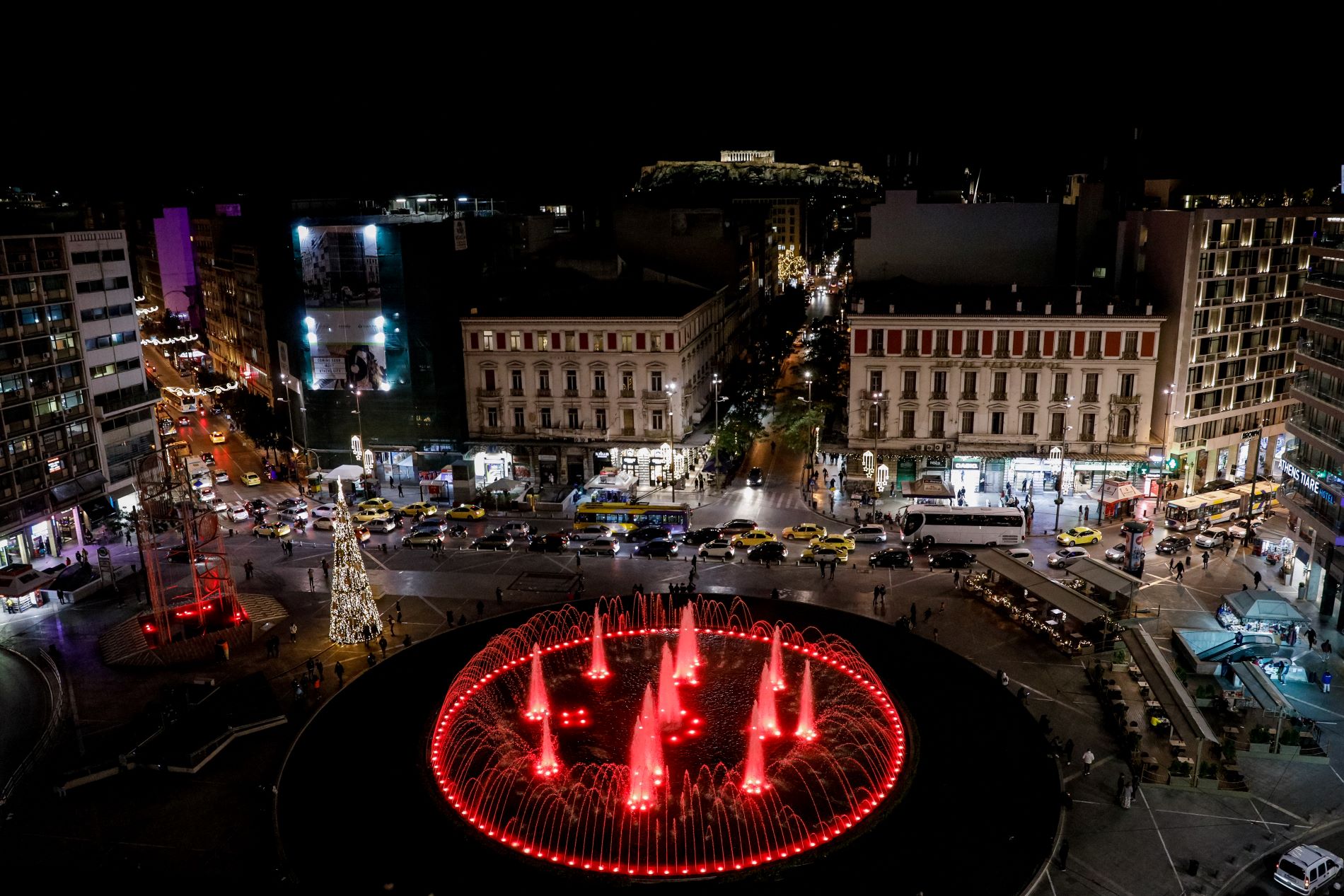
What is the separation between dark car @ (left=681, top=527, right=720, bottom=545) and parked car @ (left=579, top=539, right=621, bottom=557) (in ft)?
15.0

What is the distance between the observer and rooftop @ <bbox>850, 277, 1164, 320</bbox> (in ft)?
221

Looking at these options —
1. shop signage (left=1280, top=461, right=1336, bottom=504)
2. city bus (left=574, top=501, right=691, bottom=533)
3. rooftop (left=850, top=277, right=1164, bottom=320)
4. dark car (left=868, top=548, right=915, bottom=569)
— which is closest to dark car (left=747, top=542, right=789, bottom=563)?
dark car (left=868, top=548, right=915, bottom=569)

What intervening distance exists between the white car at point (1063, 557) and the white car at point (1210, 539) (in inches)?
279

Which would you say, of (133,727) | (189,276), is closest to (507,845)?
(133,727)

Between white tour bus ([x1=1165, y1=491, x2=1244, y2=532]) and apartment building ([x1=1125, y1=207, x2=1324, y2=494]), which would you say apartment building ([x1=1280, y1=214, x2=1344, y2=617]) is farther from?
apartment building ([x1=1125, y1=207, x2=1324, y2=494])

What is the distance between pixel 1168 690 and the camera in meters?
39.5

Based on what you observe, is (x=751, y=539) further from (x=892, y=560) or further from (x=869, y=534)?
(x=892, y=560)

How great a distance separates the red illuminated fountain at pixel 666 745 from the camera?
31.9 m

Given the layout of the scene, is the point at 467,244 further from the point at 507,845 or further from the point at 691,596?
the point at 507,845

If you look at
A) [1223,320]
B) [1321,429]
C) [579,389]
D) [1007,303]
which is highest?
[1007,303]

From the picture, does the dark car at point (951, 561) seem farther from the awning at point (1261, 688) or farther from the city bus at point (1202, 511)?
the awning at point (1261, 688)

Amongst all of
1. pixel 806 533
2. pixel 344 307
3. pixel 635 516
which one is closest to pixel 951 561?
pixel 806 533

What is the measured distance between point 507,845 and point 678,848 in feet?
18.4

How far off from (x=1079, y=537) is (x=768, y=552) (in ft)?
65.0
